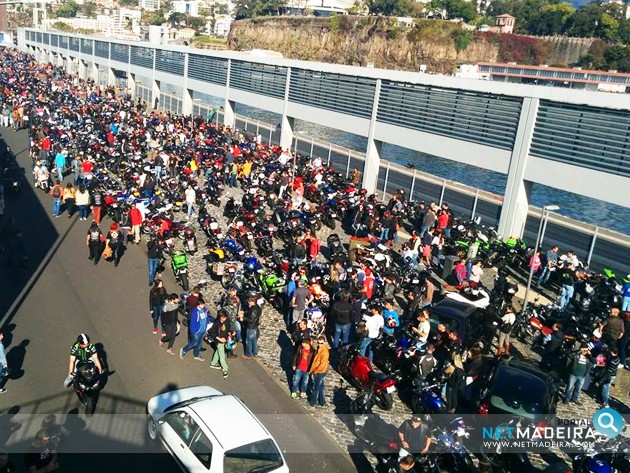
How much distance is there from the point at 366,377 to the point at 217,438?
13.9ft

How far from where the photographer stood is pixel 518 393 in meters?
10.6

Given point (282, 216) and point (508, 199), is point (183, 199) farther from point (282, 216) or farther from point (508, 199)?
point (508, 199)

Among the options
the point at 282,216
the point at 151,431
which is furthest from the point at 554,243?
the point at 151,431

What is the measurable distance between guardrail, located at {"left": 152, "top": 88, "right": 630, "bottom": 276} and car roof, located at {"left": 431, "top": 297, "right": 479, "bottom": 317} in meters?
8.31

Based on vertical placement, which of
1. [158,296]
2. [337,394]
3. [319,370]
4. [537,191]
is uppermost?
[158,296]

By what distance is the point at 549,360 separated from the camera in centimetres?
1373

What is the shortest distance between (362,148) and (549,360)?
52810mm

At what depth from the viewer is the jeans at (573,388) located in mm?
11984

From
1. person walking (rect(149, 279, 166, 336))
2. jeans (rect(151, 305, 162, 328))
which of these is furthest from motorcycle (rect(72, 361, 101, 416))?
jeans (rect(151, 305, 162, 328))

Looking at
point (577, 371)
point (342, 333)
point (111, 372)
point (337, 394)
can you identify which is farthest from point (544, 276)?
point (111, 372)

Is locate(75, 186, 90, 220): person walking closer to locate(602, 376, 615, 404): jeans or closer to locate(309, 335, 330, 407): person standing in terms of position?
locate(309, 335, 330, 407): person standing

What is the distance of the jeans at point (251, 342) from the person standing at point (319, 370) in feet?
Answer: 6.82
